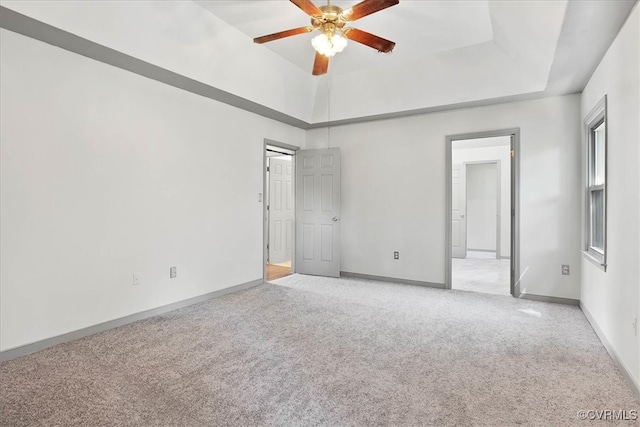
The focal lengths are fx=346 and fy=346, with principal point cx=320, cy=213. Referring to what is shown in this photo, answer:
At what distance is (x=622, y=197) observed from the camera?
2.53 m

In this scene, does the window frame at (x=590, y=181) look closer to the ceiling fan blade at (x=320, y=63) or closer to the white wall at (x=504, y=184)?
the ceiling fan blade at (x=320, y=63)

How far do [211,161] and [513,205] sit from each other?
3905mm

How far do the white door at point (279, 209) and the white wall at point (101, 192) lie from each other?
2264 millimetres

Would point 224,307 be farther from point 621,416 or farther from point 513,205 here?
point 513,205

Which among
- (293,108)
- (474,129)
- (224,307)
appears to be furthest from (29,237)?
(474,129)

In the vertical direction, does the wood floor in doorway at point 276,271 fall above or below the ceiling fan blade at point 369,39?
below

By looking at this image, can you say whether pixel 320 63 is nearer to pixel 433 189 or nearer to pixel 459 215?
pixel 433 189

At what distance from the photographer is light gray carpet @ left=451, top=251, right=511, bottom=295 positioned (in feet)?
16.5

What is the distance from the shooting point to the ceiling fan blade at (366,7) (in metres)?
2.42

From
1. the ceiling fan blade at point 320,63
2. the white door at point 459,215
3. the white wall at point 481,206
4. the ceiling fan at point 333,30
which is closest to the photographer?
the ceiling fan at point 333,30

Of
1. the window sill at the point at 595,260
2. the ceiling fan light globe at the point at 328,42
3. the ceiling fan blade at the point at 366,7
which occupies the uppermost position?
the ceiling fan blade at the point at 366,7

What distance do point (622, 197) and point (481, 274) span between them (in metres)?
3.77

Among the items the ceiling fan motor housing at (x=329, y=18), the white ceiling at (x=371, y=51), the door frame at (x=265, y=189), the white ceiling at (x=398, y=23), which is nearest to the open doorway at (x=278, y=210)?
the door frame at (x=265, y=189)

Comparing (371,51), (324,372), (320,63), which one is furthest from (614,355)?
(371,51)
